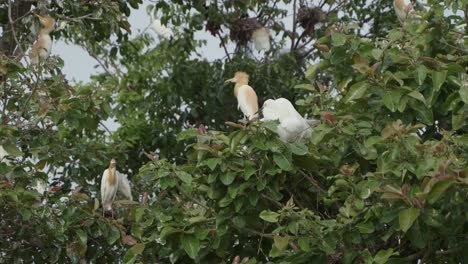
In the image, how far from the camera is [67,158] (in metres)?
4.48

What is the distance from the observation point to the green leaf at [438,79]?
10.8 feet

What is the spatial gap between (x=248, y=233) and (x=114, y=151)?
5.58 feet

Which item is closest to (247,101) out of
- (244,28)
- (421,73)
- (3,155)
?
(421,73)

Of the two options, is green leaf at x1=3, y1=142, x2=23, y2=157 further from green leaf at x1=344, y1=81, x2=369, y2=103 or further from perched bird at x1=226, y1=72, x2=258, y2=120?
green leaf at x1=344, y1=81, x2=369, y2=103

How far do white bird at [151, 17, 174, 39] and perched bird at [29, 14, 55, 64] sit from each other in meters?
1.83

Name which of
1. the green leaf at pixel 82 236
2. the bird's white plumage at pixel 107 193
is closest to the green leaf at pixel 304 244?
the green leaf at pixel 82 236

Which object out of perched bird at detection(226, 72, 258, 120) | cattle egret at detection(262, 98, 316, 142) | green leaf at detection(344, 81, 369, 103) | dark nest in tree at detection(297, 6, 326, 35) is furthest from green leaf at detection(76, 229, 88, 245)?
dark nest in tree at detection(297, 6, 326, 35)

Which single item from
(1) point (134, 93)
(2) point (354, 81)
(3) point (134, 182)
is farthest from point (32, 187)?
(1) point (134, 93)

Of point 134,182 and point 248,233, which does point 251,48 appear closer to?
point 134,182

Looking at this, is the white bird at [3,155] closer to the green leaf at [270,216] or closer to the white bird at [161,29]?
the green leaf at [270,216]

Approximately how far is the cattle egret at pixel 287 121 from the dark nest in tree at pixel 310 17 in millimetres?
2598

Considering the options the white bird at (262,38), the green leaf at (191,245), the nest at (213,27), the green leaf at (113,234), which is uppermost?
the nest at (213,27)

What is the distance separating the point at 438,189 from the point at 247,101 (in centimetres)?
109

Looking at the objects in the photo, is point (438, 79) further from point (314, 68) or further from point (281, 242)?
point (281, 242)
